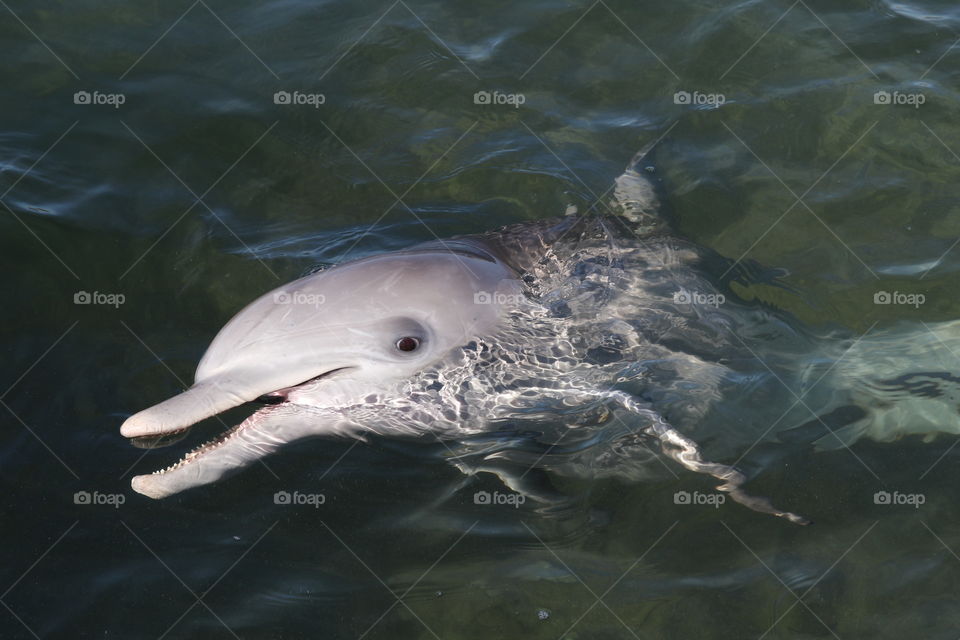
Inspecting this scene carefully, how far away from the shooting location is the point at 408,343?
19.3 ft

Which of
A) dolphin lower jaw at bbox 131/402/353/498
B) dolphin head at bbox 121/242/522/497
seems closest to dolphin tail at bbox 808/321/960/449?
dolphin head at bbox 121/242/522/497

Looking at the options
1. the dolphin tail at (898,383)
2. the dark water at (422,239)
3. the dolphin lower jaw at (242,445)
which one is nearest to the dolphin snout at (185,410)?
the dolphin lower jaw at (242,445)

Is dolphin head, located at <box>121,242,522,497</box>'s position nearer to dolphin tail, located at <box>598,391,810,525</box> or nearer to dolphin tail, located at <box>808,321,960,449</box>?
dolphin tail, located at <box>598,391,810,525</box>

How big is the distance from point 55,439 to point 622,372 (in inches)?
155

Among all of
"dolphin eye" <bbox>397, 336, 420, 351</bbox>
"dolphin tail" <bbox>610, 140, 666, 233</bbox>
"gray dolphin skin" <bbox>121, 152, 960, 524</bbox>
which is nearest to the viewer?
"gray dolphin skin" <bbox>121, 152, 960, 524</bbox>

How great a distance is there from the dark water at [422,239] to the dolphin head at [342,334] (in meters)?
0.67

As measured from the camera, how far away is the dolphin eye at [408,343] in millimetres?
5883

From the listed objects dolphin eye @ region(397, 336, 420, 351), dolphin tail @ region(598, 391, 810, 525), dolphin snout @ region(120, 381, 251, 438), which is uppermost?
dolphin eye @ region(397, 336, 420, 351)

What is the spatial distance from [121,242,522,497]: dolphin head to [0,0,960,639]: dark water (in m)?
0.67

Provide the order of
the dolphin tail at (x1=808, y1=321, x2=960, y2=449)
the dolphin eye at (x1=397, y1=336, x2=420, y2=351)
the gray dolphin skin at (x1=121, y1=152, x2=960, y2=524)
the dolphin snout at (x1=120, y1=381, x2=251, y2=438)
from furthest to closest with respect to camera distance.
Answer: the dolphin tail at (x1=808, y1=321, x2=960, y2=449) < the dolphin eye at (x1=397, y1=336, x2=420, y2=351) < the gray dolphin skin at (x1=121, y1=152, x2=960, y2=524) < the dolphin snout at (x1=120, y1=381, x2=251, y2=438)

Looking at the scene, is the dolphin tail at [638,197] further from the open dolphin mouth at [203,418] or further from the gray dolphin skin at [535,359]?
Answer: the open dolphin mouth at [203,418]

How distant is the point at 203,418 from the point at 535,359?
87.7 inches

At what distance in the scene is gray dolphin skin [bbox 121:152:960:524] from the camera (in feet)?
18.8

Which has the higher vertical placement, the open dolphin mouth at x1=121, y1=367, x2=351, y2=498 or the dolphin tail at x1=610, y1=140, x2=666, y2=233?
the dolphin tail at x1=610, y1=140, x2=666, y2=233
